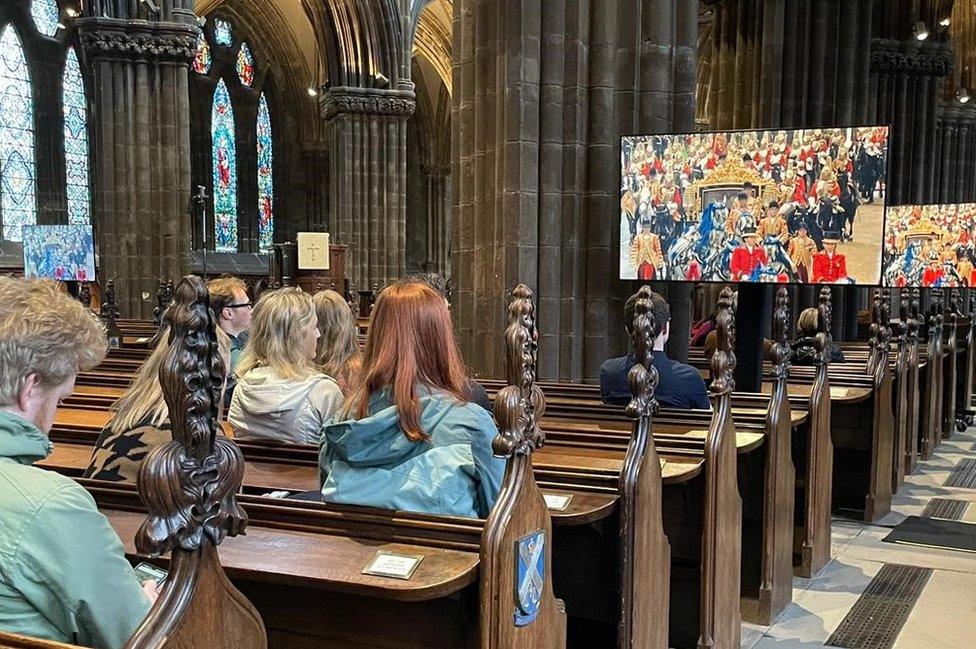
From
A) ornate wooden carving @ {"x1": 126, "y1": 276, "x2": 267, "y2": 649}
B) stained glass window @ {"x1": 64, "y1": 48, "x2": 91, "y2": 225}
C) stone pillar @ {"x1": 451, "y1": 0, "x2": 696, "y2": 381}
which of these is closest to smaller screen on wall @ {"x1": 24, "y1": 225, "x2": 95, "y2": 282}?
stone pillar @ {"x1": 451, "y1": 0, "x2": 696, "y2": 381}

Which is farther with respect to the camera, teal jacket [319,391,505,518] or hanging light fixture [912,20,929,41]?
hanging light fixture [912,20,929,41]

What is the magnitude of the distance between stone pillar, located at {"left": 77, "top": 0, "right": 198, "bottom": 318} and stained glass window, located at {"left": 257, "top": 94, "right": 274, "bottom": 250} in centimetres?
1165

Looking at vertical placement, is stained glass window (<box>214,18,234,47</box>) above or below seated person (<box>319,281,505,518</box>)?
above

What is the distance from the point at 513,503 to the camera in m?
2.16

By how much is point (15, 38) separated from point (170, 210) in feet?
28.0

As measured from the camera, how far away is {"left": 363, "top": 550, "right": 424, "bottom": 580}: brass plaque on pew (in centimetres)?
205

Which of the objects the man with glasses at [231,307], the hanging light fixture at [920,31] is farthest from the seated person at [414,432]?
the hanging light fixture at [920,31]

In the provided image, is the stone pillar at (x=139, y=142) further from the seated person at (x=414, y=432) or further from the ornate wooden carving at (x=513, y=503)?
the ornate wooden carving at (x=513, y=503)

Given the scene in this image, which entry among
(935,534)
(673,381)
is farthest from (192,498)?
(935,534)

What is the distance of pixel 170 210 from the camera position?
17328mm

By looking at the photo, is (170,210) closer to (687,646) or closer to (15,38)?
(15,38)

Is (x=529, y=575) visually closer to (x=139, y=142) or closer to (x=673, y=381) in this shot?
(x=673, y=381)

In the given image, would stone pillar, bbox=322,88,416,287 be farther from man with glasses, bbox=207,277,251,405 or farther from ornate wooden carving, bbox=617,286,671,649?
ornate wooden carving, bbox=617,286,671,649

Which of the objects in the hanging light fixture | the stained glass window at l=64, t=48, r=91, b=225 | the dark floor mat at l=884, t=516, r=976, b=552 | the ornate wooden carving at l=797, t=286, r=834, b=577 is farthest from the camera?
the stained glass window at l=64, t=48, r=91, b=225
